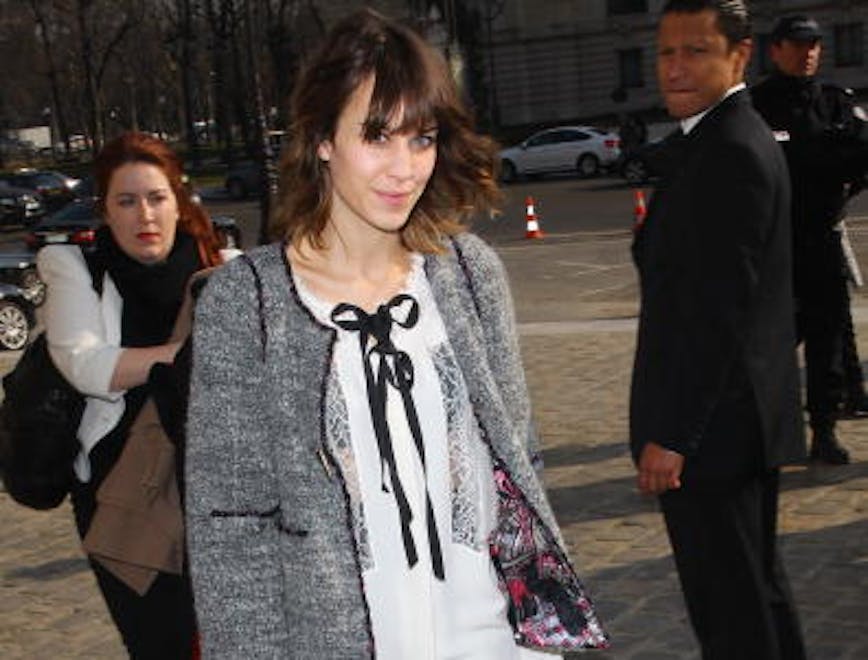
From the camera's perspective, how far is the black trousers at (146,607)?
3.32 meters

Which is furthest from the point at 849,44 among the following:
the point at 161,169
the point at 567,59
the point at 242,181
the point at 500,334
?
the point at 500,334

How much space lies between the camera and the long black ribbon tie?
224cm

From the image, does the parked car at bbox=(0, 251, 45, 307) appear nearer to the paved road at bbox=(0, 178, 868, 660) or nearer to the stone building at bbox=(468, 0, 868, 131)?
the paved road at bbox=(0, 178, 868, 660)

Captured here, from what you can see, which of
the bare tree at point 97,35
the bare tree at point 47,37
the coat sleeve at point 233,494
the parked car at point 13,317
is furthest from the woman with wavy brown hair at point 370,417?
the bare tree at point 47,37

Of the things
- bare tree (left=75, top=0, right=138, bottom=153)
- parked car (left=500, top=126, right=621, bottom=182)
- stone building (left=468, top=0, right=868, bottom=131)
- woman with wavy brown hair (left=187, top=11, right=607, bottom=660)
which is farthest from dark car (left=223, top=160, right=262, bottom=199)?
woman with wavy brown hair (left=187, top=11, right=607, bottom=660)

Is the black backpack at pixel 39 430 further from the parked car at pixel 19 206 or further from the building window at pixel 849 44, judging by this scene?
the building window at pixel 849 44

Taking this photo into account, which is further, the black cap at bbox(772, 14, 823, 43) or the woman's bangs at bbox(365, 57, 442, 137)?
the black cap at bbox(772, 14, 823, 43)

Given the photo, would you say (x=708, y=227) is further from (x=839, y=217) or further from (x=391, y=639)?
(x=839, y=217)

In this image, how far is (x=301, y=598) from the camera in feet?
7.14

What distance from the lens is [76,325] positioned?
3.31 m

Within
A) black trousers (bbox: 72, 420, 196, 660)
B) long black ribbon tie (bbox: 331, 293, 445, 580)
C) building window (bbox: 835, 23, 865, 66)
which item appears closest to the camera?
long black ribbon tie (bbox: 331, 293, 445, 580)

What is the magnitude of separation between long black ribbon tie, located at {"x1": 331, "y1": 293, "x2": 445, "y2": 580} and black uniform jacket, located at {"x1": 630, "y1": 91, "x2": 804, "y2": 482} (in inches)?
49.7

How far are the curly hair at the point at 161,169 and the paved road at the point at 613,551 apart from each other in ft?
7.26

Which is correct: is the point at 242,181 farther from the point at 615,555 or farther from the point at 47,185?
the point at 615,555
